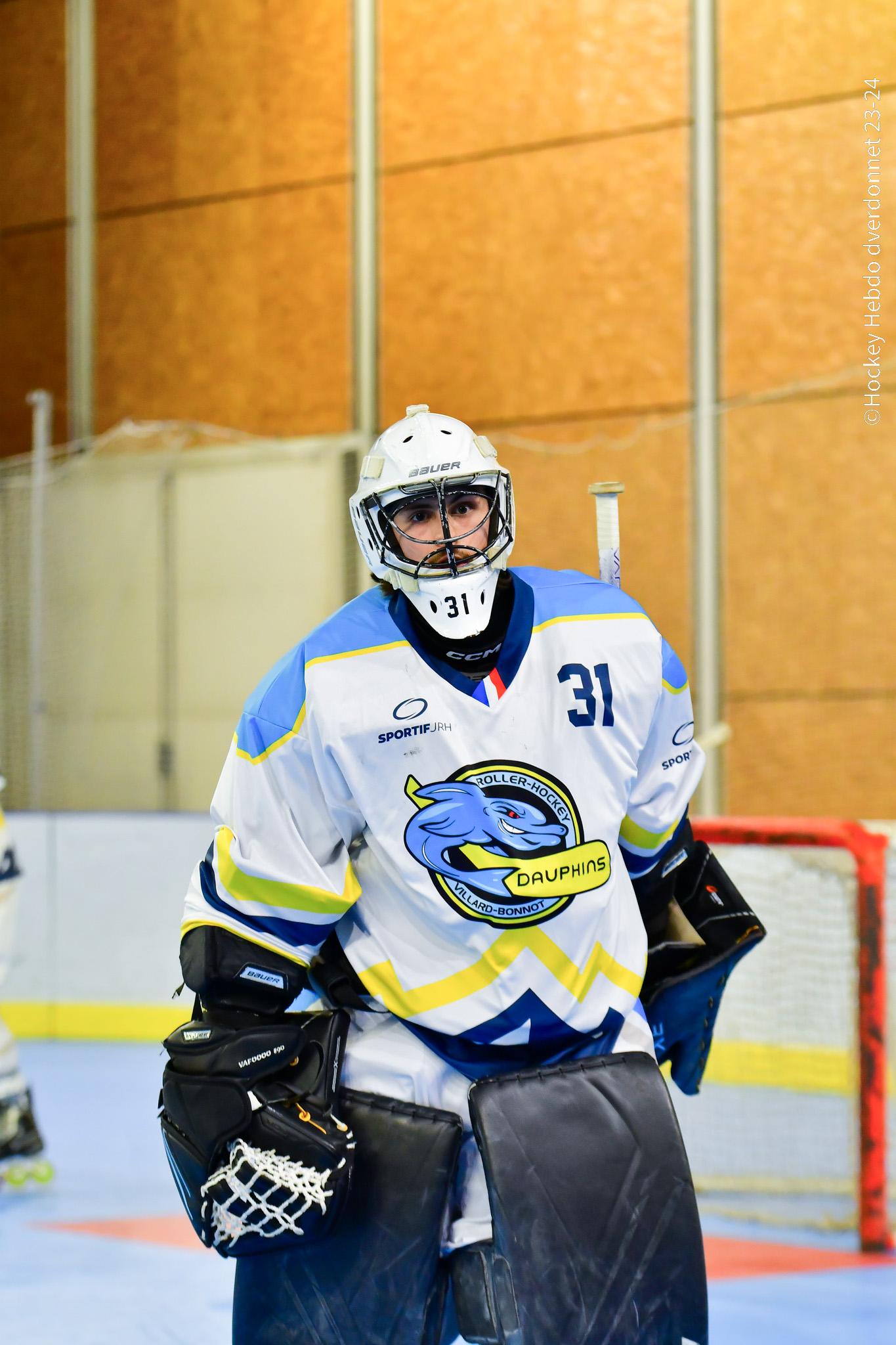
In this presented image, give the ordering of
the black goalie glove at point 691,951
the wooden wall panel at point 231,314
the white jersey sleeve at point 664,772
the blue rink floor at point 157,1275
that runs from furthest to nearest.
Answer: the wooden wall panel at point 231,314, the blue rink floor at point 157,1275, the black goalie glove at point 691,951, the white jersey sleeve at point 664,772

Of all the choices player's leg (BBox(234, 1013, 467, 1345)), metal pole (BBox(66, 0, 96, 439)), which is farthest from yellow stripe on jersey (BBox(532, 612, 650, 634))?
metal pole (BBox(66, 0, 96, 439))

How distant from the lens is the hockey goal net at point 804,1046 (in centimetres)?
330

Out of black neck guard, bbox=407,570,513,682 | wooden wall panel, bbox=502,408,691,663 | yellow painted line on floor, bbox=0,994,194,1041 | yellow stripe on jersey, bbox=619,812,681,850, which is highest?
wooden wall panel, bbox=502,408,691,663

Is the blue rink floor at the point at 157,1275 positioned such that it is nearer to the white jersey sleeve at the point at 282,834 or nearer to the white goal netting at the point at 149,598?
the white jersey sleeve at the point at 282,834

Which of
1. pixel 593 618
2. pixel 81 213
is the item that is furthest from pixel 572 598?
pixel 81 213

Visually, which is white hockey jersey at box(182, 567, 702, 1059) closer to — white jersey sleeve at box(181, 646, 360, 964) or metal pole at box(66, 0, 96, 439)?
white jersey sleeve at box(181, 646, 360, 964)

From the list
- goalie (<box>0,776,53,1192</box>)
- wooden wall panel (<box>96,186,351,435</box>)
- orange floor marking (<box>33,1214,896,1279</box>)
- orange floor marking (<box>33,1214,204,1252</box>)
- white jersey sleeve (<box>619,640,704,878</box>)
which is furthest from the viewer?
wooden wall panel (<box>96,186,351,435</box>)

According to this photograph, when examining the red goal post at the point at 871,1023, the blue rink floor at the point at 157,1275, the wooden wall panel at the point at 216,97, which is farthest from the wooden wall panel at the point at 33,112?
the red goal post at the point at 871,1023

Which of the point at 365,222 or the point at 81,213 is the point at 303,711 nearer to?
the point at 365,222

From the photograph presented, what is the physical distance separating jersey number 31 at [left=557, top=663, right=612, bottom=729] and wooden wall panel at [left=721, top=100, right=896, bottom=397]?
167 inches

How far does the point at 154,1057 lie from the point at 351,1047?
3.95 metres

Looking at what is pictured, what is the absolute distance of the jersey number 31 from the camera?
5.49 feet

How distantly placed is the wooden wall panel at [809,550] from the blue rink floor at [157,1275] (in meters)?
2.15

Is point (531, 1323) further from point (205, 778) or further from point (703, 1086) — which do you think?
point (205, 778)
